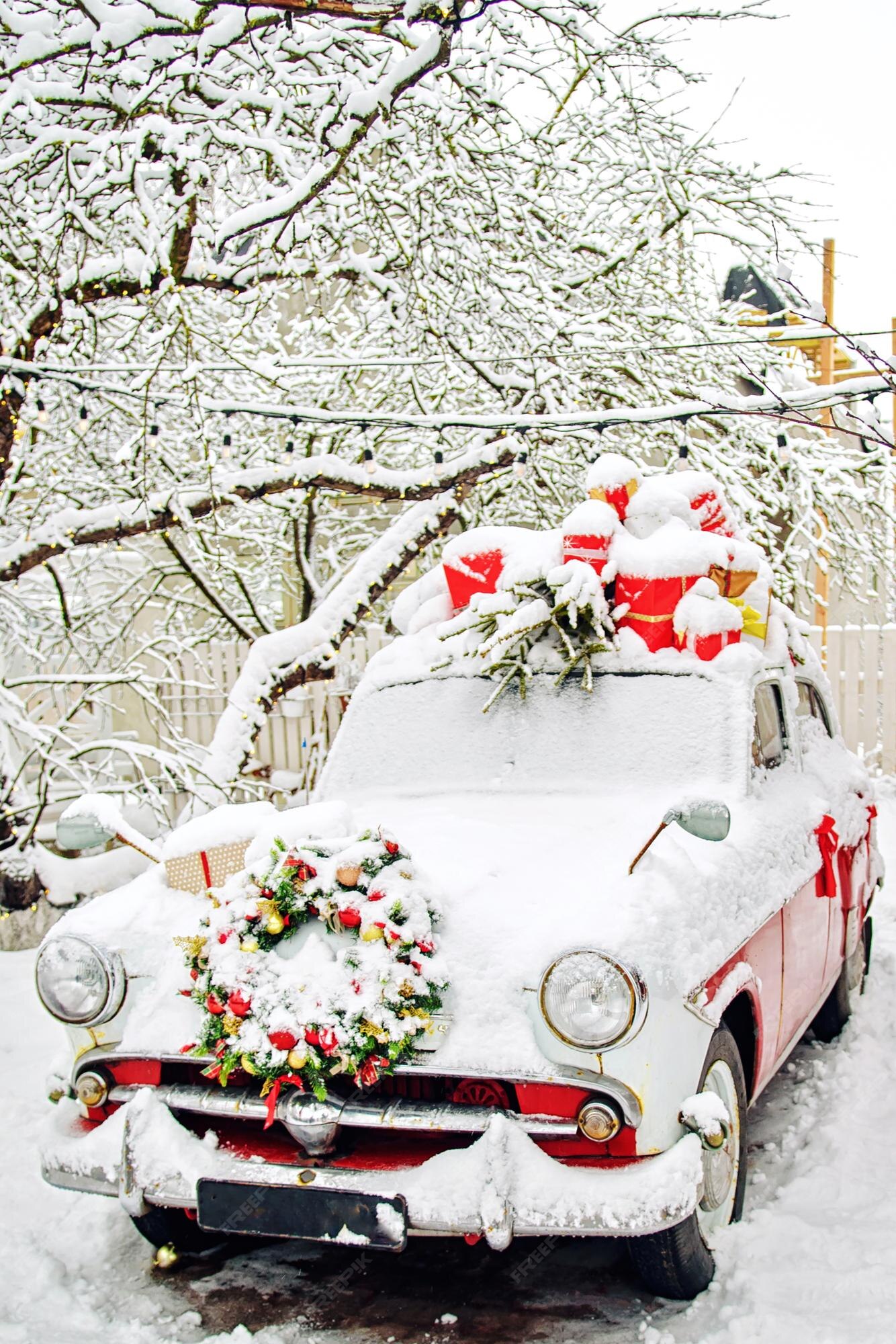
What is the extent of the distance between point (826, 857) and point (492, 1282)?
1943mm

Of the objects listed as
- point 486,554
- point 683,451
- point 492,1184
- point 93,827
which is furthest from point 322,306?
point 492,1184

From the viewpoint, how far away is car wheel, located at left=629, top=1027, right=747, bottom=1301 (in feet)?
9.04

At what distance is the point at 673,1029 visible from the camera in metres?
2.69

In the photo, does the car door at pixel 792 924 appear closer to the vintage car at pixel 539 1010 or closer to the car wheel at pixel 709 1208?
the vintage car at pixel 539 1010

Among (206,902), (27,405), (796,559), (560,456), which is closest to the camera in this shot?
(206,902)

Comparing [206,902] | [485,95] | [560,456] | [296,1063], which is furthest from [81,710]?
[296,1063]

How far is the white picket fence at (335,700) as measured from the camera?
1007 centimetres

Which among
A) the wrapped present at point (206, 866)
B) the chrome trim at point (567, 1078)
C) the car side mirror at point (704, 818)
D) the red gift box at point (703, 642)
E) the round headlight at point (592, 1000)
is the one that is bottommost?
the chrome trim at point (567, 1078)

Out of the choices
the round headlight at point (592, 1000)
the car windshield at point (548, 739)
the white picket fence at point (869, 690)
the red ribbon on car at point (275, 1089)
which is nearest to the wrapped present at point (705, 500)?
the car windshield at point (548, 739)

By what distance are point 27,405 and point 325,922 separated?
18.2ft

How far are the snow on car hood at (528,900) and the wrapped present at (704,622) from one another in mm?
548

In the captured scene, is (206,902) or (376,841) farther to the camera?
(206,902)

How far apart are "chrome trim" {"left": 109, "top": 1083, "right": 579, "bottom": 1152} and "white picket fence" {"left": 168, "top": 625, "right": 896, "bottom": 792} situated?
6.98 meters

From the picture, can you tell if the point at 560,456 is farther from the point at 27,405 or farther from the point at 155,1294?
the point at 155,1294
